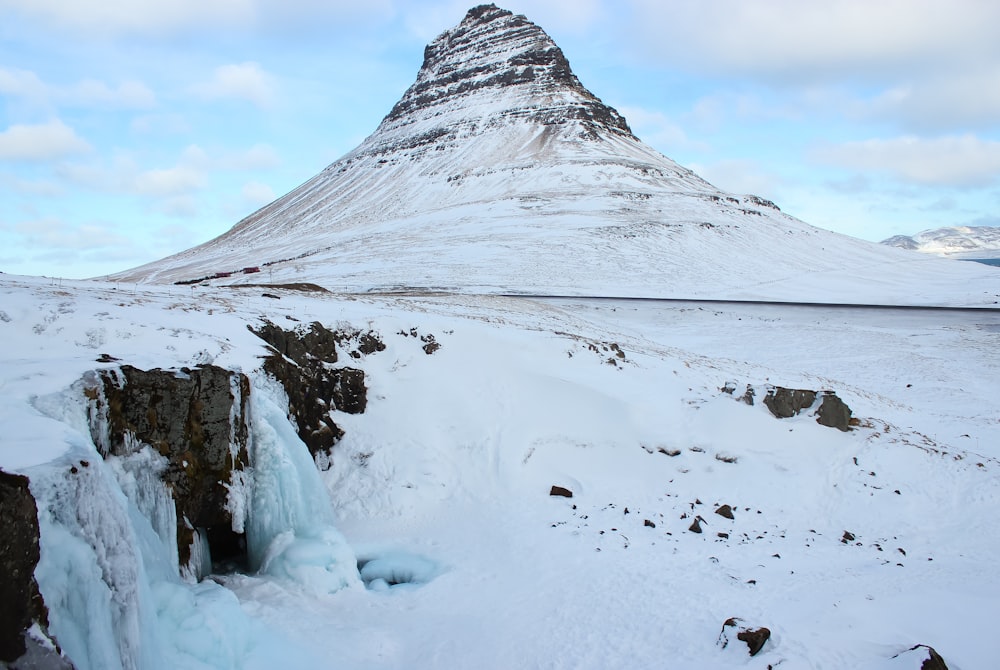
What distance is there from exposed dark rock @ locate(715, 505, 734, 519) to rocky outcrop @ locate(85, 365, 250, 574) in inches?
338

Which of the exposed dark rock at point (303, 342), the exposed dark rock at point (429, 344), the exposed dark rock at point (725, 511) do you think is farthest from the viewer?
the exposed dark rock at point (429, 344)

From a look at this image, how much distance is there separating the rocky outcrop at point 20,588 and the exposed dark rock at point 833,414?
16.7 m

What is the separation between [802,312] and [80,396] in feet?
137

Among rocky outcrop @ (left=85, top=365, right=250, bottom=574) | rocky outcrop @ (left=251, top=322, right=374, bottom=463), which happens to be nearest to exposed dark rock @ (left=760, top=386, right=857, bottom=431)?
rocky outcrop @ (left=251, top=322, right=374, bottom=463)

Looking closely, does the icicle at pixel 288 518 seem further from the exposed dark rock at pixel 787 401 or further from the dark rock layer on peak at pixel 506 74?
the dark rock layer on peak at pixel 506 74

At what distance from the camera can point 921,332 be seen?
36188 mm

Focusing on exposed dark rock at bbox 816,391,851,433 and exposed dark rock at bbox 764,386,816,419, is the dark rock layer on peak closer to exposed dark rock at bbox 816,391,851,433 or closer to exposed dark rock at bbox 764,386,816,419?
exposed dark rock at bbox 764,386,816,419

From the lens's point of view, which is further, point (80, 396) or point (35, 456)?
point (80, 396)

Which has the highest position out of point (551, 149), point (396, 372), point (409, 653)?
point (551, 149)

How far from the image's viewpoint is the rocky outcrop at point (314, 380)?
41.0 feet

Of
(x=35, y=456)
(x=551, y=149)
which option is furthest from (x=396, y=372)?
(x=551, y=149)

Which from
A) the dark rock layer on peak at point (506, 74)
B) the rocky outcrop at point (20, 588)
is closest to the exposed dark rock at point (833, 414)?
the rocky outcrop at point (20, 588)

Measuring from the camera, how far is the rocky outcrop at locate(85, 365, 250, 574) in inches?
313

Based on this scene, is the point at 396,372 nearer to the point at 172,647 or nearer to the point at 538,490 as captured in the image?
the point at 538,490
